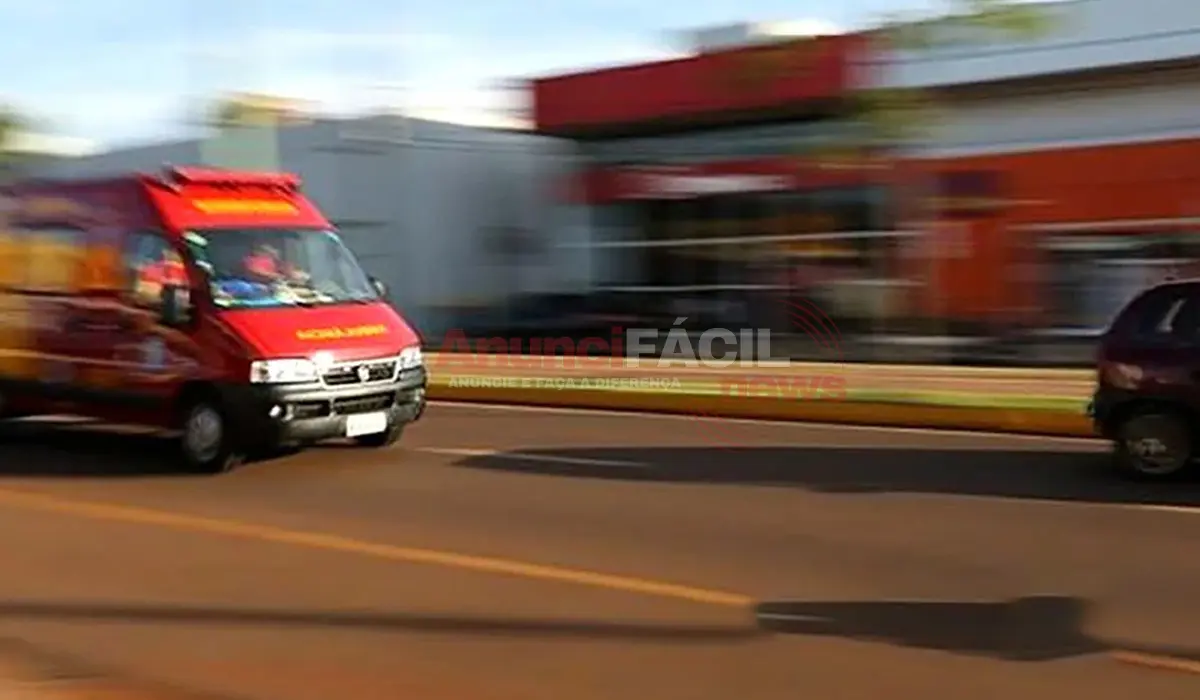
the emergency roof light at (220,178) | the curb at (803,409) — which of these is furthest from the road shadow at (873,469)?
the emergency roof light at (220,178)

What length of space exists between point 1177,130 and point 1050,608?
71.8ft

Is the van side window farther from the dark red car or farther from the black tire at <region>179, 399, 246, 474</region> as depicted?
the dark red car

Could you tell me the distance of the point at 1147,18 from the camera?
28078 mm

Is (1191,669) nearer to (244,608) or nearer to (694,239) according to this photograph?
(244,608)

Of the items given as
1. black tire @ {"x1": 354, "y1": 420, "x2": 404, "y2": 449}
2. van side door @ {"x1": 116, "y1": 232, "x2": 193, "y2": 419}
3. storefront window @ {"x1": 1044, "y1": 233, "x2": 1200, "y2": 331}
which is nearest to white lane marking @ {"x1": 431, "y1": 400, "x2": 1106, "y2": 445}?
black tire @ {"x1": 354, "y1": 420, "x2": 404, "y2": 449}

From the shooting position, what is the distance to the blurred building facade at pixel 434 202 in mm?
41250

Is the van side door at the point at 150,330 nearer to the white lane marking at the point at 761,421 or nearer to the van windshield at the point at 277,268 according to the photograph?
the van windshield at the point at 277,268

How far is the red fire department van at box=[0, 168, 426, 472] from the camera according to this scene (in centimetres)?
1356

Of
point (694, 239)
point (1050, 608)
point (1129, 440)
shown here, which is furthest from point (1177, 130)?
point (1050, 608)

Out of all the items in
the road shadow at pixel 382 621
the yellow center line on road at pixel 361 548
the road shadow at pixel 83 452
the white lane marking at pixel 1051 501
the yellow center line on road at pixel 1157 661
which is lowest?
the road shadow at pixel 83 452

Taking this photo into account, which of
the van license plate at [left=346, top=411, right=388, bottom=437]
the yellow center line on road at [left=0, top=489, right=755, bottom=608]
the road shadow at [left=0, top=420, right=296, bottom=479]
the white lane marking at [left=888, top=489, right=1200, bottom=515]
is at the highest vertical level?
the van license plate at [left=346, top=411, right=388, bottom=437]

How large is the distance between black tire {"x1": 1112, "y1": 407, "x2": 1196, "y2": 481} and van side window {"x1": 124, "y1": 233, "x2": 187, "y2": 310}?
777 cm

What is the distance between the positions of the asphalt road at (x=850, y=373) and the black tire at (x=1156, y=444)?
604 centimetres

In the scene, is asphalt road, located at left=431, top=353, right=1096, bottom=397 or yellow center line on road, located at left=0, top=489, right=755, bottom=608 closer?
yellow center line on road, located at left=0, top=489, right=755, bottom=608
